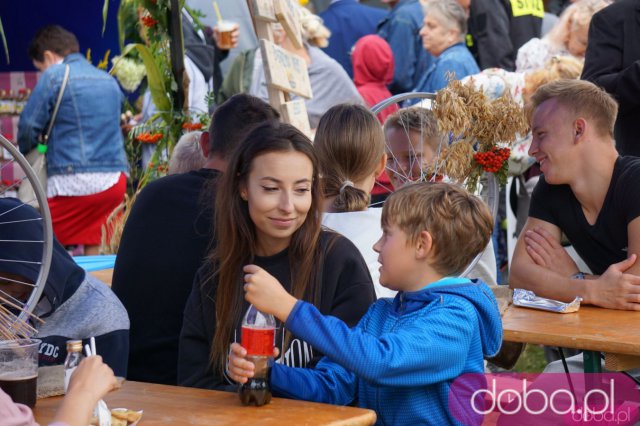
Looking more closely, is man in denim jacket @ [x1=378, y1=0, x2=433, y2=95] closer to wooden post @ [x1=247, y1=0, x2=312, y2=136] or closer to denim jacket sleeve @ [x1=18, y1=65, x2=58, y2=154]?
denim jacket sleeve @ [x1=18, y1=65, x2=58, y2=154]

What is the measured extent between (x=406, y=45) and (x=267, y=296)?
6293 mm

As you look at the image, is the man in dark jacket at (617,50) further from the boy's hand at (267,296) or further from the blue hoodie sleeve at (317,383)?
the boy's hand at (267,296)

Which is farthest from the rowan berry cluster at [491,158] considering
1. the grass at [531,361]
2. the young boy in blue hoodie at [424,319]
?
the grass at [531,361]

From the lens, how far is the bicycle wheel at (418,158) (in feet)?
13.4

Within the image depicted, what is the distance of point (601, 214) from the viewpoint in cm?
374

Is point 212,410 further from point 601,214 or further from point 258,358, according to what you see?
point 601,214

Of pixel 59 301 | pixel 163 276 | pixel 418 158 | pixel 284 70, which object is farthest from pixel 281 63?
pixel 59 301

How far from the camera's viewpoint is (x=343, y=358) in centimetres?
234

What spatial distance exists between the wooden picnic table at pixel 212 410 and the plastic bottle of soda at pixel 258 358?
0.08ft

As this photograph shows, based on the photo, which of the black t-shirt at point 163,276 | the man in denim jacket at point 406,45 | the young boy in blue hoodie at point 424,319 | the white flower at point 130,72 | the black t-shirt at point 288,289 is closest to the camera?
the young boy in blue hoodie at point 424,319

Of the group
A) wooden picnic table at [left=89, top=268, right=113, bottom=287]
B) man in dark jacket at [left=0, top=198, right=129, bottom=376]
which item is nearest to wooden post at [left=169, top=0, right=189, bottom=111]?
wooden picnic table at [left=89, top=268, right=113, bottom=287]

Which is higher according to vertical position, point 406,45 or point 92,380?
point 406,45

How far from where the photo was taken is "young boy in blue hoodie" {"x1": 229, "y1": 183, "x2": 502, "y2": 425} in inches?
95.7

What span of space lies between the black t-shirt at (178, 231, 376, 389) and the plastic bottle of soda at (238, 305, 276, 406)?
1.44ft
